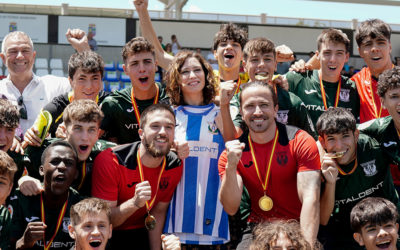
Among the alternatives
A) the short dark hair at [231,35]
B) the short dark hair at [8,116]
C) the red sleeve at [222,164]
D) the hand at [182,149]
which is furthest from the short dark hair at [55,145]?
the short dark hair at [231,35]

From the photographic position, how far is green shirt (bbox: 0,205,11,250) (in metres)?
4.21

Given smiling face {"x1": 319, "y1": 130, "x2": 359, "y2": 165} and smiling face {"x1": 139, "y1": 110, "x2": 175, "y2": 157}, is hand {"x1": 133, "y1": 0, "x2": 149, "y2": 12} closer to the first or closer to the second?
smiling face {"x1": 139, "y1": 110, "x2": 175, "y2": 157}

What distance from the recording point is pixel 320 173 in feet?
14.6

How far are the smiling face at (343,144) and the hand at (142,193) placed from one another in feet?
5.83

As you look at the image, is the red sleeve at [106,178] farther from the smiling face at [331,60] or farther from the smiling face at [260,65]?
the smiling face at [331,60]

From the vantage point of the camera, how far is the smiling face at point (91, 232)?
13.3ft

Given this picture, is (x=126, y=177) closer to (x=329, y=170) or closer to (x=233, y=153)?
(x=233, y=153)

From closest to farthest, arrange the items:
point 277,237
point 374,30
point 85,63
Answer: point 277,237
point 85,63
point 374,30

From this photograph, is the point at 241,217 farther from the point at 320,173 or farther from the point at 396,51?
the point at 396,51

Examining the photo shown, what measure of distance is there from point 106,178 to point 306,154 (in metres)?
1.81

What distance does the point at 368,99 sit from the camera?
19.1 feet

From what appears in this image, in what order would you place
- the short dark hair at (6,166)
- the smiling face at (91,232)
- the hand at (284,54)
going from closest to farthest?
the smiling face at (91,232), the short dark hair at (6,166), the hand at (284,54)

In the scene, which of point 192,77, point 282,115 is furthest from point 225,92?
point 282,115

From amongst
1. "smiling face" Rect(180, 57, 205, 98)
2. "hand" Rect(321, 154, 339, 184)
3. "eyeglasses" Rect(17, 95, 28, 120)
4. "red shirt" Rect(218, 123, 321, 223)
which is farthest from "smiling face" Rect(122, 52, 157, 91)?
"hand" Rect(321, 154, 339, 184)
